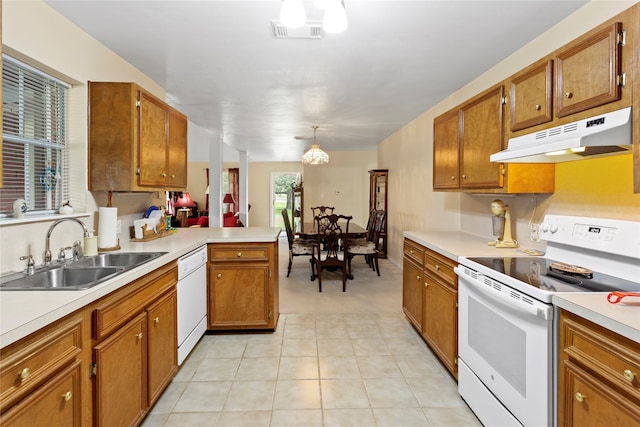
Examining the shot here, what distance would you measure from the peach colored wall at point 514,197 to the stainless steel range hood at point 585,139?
0.16m

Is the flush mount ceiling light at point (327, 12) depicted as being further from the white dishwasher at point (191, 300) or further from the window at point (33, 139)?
the white dishwasher at point (191, 300)

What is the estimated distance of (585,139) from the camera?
4.65 ft

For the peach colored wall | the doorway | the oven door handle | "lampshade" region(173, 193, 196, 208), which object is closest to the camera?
the oven door handle

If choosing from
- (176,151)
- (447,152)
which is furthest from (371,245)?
(176,151)

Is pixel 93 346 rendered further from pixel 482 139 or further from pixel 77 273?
pixel 482 139

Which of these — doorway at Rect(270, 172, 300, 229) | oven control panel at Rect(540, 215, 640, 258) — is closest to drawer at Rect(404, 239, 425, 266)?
oven control panel at Rect(540, 215, 640, 258)

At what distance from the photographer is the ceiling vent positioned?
2.19 meters

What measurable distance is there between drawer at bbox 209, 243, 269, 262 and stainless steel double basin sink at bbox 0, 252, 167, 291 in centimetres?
76

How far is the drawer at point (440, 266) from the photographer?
2221 mm

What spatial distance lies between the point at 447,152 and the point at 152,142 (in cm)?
239

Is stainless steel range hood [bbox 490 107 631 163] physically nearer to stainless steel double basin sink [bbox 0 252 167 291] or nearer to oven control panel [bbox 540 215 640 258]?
A: oven control panel [bbox 540 215 640 258]

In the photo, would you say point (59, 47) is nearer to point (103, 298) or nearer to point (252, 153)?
point (103, 298)

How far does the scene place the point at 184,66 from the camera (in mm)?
2877

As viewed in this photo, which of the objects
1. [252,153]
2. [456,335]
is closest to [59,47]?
[456,335]
